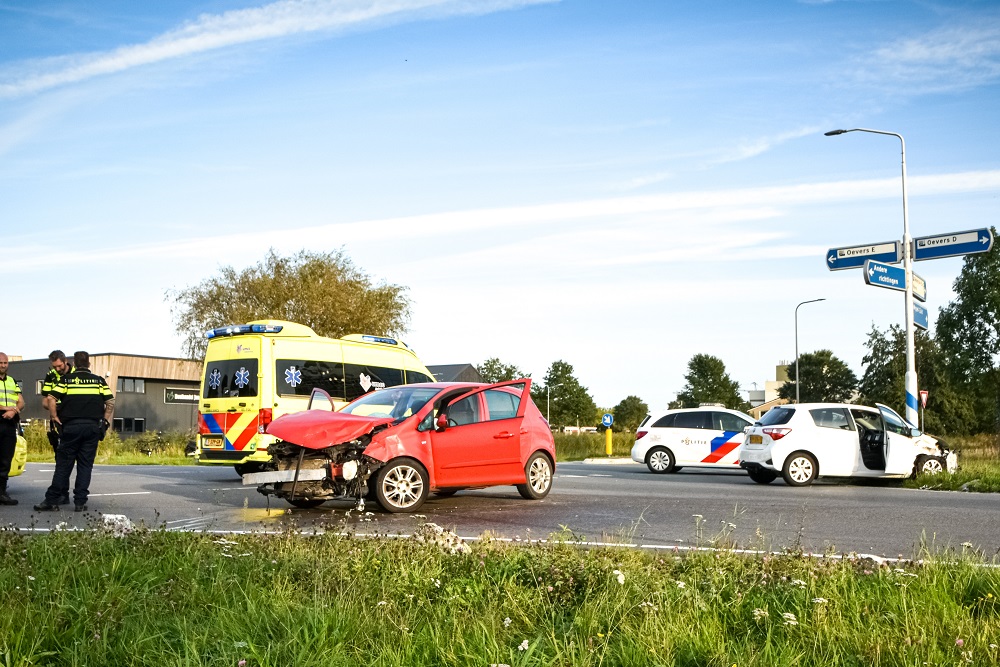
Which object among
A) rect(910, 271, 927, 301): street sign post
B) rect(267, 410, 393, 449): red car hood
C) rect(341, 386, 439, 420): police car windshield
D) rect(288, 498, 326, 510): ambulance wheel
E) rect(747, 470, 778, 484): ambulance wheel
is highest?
rect(910, 271, 927, 301): street sign post

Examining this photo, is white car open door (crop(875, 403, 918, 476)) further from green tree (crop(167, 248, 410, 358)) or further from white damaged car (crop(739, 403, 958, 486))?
green tree (crop(167, 248, 410, 358))

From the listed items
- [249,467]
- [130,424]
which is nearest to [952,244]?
[249,467]

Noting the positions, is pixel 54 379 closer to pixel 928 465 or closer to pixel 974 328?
pixel 928 465

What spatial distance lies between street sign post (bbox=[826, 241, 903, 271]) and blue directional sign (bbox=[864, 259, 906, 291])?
2.00ft

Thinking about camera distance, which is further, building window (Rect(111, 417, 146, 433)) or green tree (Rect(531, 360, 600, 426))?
green tree (Rect(531, 360, 600, 426))

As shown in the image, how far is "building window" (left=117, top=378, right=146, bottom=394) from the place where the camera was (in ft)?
246

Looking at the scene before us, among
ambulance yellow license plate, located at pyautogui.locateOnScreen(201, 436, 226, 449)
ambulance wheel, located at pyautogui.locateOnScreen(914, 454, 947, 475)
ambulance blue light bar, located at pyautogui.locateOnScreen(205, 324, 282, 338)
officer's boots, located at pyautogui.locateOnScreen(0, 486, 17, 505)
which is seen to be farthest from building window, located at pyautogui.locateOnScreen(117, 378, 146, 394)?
ambulance wheel, located at pyautogui.locateOnScreen(914, 454, 947, 475)

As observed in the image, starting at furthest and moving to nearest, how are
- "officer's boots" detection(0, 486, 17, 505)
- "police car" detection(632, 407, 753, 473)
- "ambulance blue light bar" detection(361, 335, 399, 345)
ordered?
"police car" detection(632, 407, 753, 473)
"ambulance blue light bar" detection(361, 335, 399, 345)
"officer's boots" detection(0, 486, 17, 505)

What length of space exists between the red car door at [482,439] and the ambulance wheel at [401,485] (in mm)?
348

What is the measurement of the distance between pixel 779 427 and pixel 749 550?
11.4 meters

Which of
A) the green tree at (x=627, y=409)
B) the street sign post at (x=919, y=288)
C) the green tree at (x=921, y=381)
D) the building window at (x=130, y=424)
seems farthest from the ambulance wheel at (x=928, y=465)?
the green tree at (x=627, y=409)

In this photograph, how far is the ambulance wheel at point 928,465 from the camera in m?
19.4

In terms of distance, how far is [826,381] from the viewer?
98.0 m

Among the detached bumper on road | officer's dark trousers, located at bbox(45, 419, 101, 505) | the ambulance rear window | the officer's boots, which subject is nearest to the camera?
the detached bumper on road
